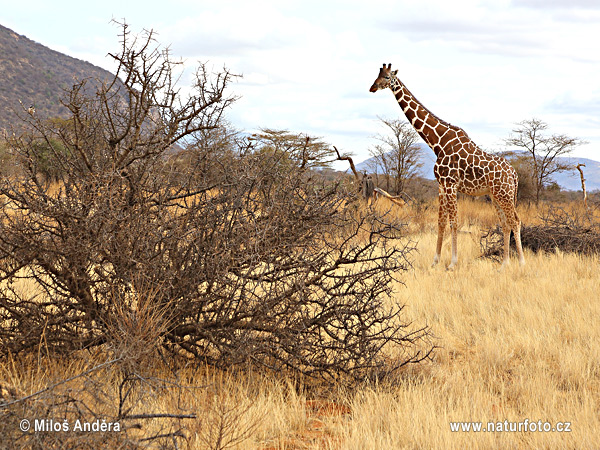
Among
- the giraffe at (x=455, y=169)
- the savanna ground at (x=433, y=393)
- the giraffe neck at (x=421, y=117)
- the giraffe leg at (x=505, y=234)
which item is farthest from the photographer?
the giraffe neck at (x=421, y=117)

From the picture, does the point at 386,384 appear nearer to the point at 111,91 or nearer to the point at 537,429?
the point at 537,429

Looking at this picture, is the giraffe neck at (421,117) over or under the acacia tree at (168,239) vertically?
over

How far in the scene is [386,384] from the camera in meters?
4.36

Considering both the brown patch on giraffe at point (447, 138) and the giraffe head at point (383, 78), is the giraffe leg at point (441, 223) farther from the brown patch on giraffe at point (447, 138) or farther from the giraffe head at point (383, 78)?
the giraffe head at point (383, 78)

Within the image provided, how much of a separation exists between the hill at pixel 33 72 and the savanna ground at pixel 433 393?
145ft

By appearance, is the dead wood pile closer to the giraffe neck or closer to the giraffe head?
the giraffe neck

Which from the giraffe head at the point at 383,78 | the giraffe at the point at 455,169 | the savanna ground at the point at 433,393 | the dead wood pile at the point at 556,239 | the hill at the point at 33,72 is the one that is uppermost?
the hill at the point at 33,72

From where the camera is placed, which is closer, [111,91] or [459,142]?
[111,91]

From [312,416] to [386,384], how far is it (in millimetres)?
696

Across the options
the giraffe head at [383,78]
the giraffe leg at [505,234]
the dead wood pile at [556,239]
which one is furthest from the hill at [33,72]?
the giraffe leg at [505,234]

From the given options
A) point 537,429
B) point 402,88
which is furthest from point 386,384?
point 402,88

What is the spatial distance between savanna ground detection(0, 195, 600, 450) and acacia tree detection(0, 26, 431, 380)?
21 cm

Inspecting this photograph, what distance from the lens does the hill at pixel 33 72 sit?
167 feet

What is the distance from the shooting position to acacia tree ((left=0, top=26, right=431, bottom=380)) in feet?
12.6
